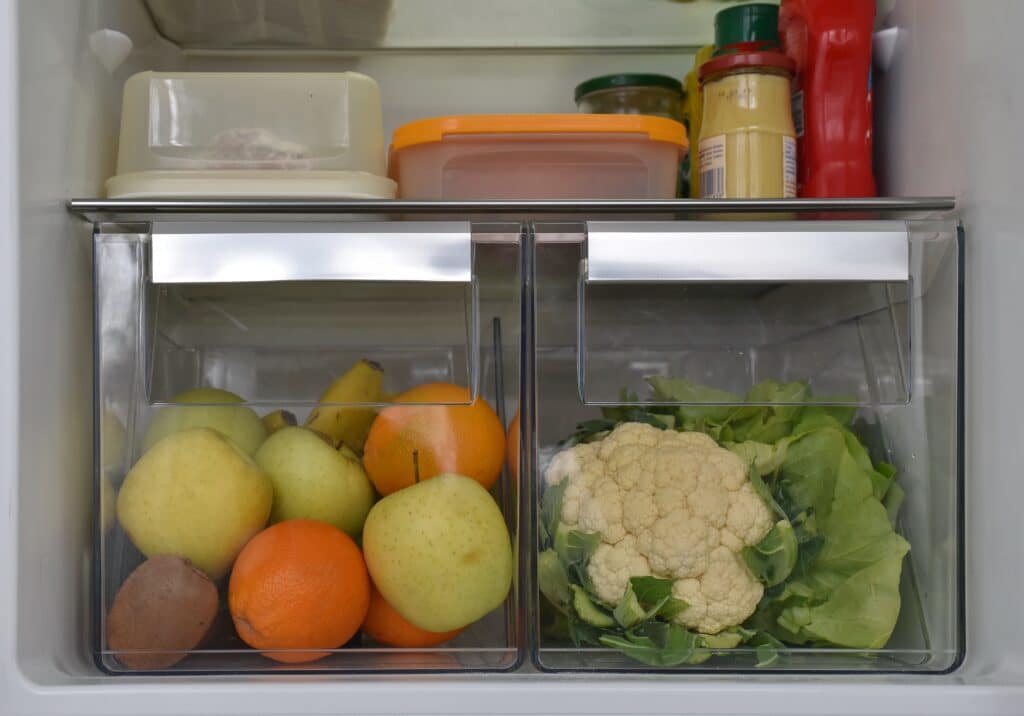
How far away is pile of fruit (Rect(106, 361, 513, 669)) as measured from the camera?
0.89 m

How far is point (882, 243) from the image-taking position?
36.3 inches

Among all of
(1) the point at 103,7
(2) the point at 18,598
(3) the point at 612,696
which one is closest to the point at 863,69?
(3) the point at 612,696

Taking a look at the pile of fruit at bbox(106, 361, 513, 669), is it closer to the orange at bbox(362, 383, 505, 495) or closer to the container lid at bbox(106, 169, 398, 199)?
the orange at bbox(362, 383, 505, 495)

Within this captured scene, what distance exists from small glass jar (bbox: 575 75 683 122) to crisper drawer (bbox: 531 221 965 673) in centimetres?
28

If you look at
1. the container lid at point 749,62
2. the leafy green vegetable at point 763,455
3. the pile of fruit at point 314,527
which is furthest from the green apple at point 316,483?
the container lid at point 749,62

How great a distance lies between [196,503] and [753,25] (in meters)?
0.77

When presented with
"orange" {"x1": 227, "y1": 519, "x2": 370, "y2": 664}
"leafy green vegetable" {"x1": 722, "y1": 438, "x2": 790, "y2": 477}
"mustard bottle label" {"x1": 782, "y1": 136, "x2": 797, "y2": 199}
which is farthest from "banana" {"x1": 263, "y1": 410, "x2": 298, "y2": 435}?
"mustard bottle label" {"x1": 782, "y1": 136, "x2": 797, "y2": 199}

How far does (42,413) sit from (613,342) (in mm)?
541

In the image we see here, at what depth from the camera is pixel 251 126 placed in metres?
1.03

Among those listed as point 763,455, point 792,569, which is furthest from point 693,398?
point 792,569

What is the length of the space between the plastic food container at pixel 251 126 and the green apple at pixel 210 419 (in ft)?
0.71

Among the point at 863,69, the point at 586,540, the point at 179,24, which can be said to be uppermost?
the point at 179,24

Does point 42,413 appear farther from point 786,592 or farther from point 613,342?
point 786,592

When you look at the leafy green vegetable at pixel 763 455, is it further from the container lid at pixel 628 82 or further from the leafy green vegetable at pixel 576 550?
the container lid at pixel 628 82
